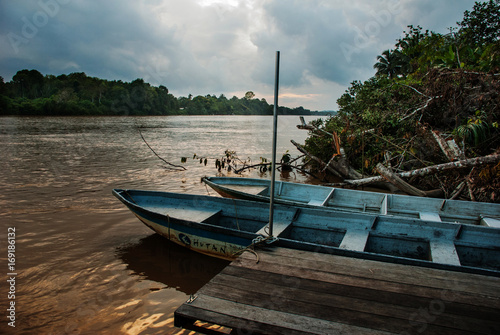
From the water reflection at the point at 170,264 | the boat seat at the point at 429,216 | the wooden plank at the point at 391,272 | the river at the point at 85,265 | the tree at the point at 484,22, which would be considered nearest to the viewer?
the wooden plank at the point at 391,272

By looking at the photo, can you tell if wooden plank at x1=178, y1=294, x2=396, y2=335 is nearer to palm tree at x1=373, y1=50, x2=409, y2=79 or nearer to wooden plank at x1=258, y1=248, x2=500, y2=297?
wooden plank at x1=258, y1=248, x2=500, y2=297

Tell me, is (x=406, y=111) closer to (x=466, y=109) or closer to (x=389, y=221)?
(x=466, y=109)

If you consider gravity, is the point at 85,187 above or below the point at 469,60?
below

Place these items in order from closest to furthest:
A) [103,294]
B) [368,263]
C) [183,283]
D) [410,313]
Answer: [410,313] → [368,263] → [103,294] → [183,283]

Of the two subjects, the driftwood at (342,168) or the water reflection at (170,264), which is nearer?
the water reflection at (170,264)

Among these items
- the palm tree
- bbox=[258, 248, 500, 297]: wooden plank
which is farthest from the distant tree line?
Answer: bbox=[258, 248, 500, 297]: wooden plank

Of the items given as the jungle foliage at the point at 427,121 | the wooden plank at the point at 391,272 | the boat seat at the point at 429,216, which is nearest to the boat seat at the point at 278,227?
the wooden plank at the point at 391,272

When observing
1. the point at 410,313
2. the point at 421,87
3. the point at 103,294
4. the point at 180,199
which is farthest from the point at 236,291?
the point at 421,87

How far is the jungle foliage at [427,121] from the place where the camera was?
8.48 metres

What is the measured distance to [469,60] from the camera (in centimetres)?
1339

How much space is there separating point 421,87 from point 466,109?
226cm

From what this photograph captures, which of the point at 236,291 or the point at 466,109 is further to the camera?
the point at 466,109

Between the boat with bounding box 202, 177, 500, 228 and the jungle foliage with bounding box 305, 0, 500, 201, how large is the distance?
1.62 meters

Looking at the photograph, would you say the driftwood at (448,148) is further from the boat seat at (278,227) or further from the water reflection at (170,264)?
the water reflection at (170,264)
